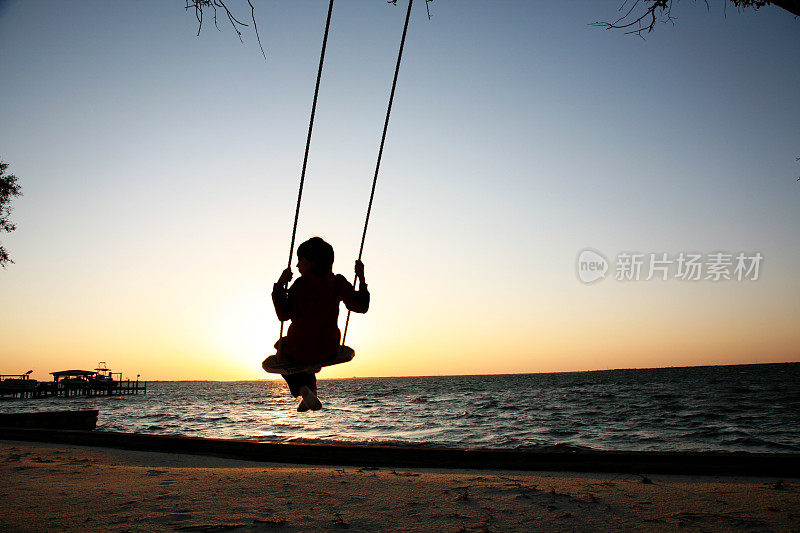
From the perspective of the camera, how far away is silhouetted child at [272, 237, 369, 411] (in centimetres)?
434

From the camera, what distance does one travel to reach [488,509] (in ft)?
15.3

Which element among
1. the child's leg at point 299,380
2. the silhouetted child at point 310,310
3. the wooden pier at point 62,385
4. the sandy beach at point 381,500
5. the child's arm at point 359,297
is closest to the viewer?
the sandy beach at point 381,500

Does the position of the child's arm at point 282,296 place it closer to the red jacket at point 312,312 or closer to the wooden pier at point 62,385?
the red jacket at point 312,312

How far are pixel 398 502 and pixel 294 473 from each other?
187cm

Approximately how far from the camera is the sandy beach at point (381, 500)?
13.9 feet

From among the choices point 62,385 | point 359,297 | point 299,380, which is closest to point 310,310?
point 359,297

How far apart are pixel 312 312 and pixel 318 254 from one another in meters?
0.50

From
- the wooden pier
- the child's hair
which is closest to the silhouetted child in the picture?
the child's hair

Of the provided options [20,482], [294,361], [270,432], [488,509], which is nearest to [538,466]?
[488,509]

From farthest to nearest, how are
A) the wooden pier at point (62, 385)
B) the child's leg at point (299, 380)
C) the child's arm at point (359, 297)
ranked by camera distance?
the wooden pier at point (62, 385) < the child's arm at point (359, 297) < the child's leg at point (299, 380)

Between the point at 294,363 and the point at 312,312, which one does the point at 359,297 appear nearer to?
the point at 312,312

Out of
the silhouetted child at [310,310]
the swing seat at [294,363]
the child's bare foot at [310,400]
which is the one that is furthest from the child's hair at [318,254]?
the child's bare foot at [310,400]

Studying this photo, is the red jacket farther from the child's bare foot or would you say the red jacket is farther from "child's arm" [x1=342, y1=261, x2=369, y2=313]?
the child's bare foot

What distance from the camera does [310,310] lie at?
4449 mm
